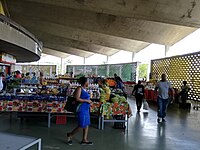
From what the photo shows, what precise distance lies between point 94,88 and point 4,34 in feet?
10.8

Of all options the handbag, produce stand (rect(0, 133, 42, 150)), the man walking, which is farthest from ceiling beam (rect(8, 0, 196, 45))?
produce stand (rect(0, 133, 42, 150))

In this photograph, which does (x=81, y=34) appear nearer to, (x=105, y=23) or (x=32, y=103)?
(x=105, y=23)

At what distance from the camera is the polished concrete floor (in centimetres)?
477

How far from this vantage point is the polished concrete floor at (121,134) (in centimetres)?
477

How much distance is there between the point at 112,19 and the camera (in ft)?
43.2

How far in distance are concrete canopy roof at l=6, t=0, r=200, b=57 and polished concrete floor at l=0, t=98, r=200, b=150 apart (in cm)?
444

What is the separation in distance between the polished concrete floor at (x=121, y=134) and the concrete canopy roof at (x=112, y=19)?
444 cm

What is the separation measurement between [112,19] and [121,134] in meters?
8.71

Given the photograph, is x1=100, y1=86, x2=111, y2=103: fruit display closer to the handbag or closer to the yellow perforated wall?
the handbag

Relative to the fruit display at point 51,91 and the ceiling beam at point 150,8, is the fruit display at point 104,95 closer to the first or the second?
the fruit display at point 51,91

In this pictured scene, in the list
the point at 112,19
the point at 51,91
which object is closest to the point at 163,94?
the point at 51,91

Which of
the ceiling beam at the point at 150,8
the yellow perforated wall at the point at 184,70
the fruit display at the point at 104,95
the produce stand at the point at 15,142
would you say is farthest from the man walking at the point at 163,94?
the produce stand at the point at 15,142

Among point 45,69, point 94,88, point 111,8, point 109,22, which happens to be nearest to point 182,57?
point 109,22

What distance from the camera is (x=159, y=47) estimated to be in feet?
59.0
